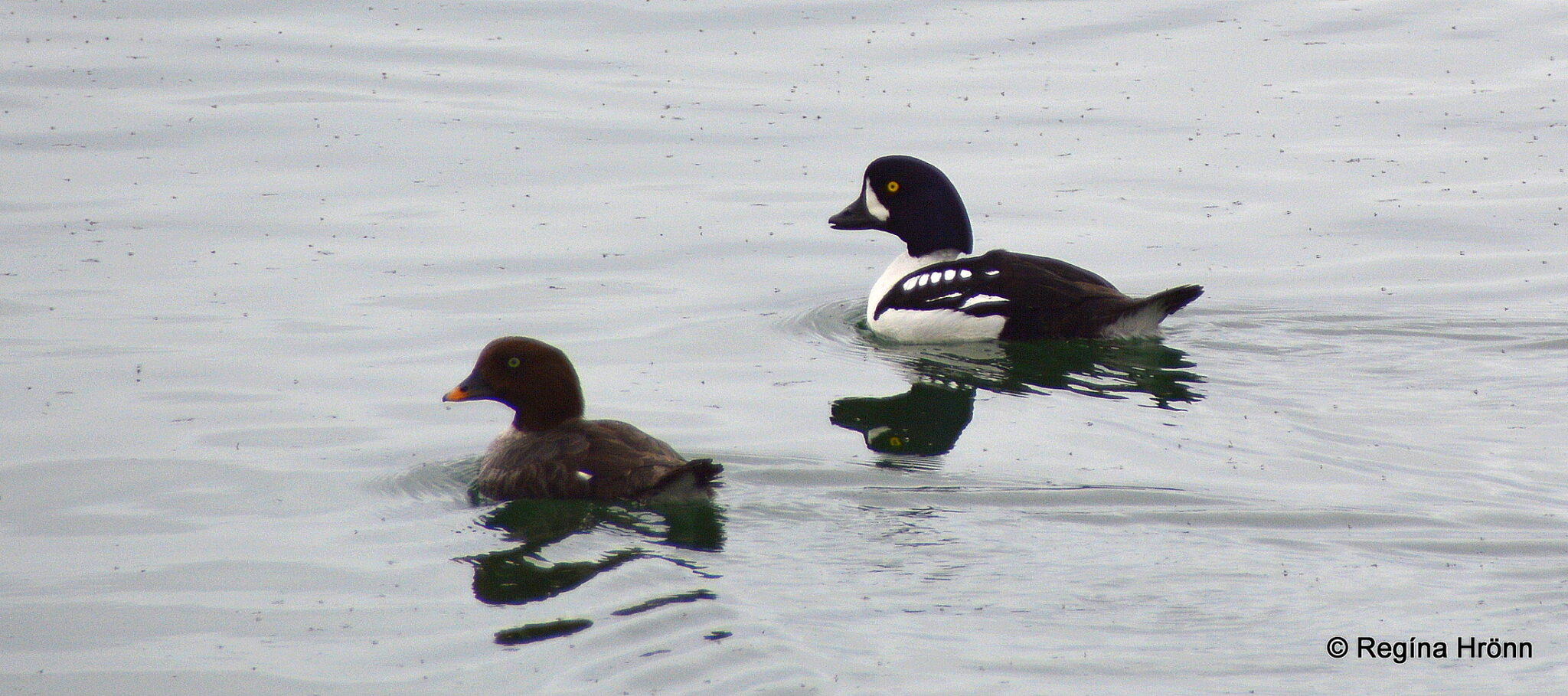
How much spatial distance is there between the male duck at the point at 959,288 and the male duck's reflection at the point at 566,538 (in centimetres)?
407

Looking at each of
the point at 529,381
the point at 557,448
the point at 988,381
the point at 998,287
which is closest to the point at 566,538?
the point at 557,448

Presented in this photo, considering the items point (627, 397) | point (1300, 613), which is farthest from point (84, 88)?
point (1300, 613)

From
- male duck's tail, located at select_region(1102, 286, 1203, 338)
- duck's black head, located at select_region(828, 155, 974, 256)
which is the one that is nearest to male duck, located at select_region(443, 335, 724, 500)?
male duck's tail, located at select_region(1102, 286, 1203, 338)

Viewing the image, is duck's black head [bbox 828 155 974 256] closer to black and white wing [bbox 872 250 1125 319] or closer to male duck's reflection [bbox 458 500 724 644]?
black and white wing [bbox 872 250 1125 319]

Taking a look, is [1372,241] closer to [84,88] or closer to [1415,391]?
[1415,391]

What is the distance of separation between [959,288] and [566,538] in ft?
15.4

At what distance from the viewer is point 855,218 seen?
13.0 meters

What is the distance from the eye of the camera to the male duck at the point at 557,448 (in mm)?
8211

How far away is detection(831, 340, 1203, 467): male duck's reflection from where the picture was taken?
9992 millimetres

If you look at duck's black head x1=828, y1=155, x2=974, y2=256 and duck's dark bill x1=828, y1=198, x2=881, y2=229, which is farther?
duck's dark bill x1=828, y1=198, x2=881, y2=229

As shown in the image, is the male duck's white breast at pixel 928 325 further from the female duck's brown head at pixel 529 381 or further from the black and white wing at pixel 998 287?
the female duck's brown head at pixel 529 381

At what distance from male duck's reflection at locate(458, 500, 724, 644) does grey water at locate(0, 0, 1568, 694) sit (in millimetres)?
32

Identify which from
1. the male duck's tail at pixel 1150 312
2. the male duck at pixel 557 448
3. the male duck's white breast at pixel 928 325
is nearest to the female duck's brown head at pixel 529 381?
the male duck at pixel 557 448

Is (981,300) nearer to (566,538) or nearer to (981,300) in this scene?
(981,300)
